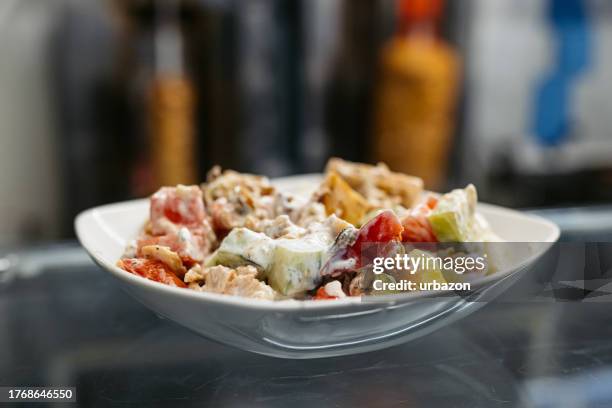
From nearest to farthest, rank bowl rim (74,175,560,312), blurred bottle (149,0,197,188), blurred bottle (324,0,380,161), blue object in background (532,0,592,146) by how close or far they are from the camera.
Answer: bowl rim (74,175,560,312) → blurred bottle (149,0,197,188) → blurred bottle (324,0,380,161) → blue object in background (532,0,592,146)

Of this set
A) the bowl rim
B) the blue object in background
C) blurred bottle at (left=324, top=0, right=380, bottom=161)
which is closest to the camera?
the bowl rim

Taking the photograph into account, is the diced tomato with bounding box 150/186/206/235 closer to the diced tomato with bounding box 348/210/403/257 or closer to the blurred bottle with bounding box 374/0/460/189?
the diced tomato with bounding box 348/210/403/257

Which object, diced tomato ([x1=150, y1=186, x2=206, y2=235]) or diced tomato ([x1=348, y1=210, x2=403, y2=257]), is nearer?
diced tomato ([x1=348, y1=210, x2=403, y2=257])

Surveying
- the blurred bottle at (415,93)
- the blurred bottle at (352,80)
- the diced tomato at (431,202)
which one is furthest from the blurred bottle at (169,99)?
the diced tomato at (431,202)

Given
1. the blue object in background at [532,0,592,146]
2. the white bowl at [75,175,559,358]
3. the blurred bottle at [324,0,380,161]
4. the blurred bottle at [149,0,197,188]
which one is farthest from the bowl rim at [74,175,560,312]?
the blue object in background at [532,0,592,146]

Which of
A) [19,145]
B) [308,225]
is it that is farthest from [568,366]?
[19,145]

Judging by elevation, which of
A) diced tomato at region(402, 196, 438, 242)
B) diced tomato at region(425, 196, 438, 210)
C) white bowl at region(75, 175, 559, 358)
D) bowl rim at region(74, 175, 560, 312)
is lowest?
white bowl at region(75, 175, 559, 358)

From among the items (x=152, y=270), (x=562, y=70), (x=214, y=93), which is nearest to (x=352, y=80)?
(x=214, y=93)

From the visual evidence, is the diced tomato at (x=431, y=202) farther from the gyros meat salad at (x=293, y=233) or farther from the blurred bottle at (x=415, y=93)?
the blurred bottle at (x=415, y=93)

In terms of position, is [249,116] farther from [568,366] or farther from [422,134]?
[568,366]
